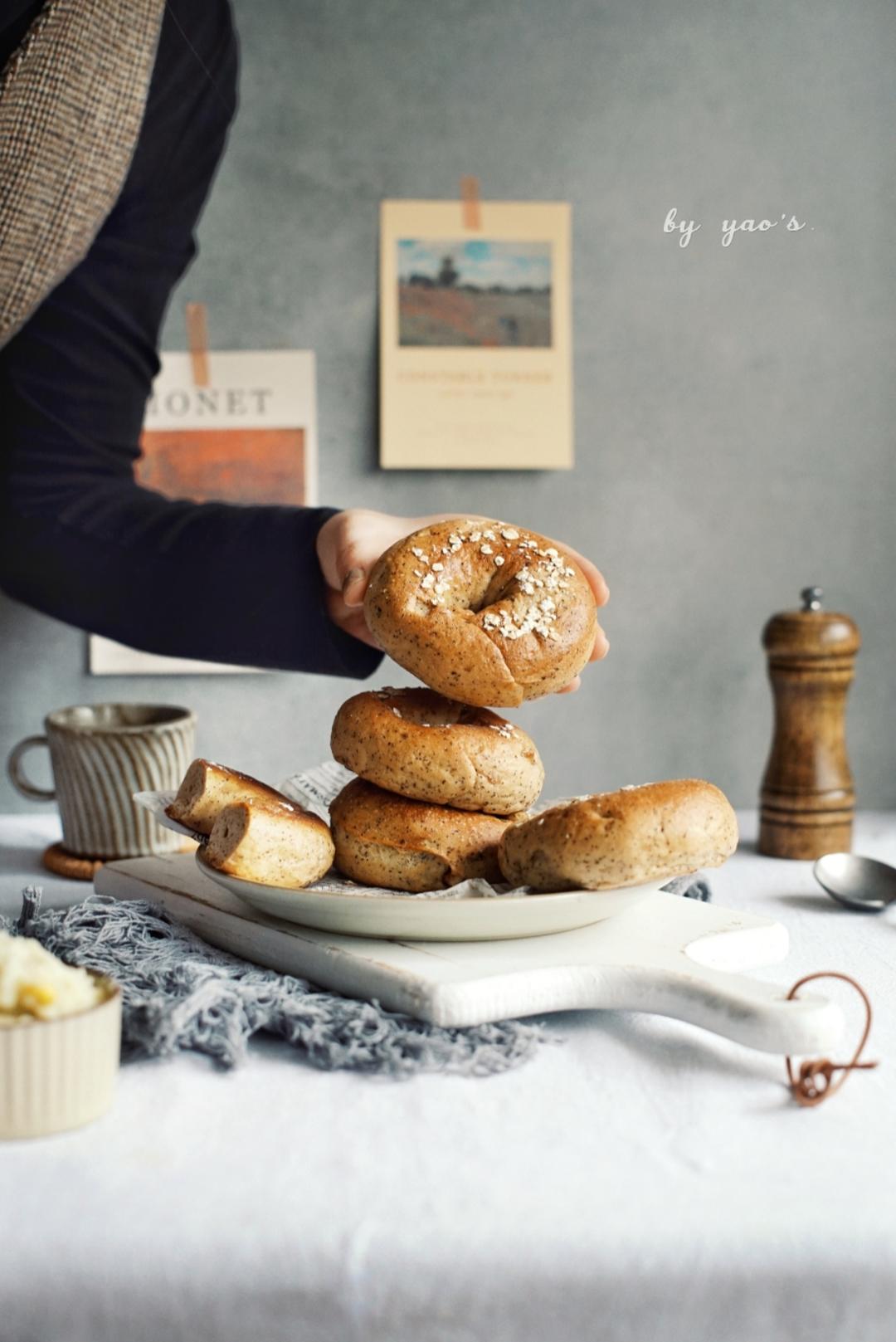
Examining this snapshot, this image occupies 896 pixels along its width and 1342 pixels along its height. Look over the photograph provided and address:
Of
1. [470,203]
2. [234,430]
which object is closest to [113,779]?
[234,430]

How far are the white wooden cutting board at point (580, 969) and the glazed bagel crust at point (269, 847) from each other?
46 mm

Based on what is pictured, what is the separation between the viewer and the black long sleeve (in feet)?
3.94

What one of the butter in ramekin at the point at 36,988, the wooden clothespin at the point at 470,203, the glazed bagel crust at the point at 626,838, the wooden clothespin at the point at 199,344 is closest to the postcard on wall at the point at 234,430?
the wooden clothespin at the point at 199,344

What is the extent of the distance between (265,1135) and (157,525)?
0.81m

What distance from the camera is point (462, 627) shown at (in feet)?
2.75

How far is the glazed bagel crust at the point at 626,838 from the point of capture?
757mm

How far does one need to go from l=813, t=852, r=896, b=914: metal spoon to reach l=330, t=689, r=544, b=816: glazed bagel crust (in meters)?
0.38

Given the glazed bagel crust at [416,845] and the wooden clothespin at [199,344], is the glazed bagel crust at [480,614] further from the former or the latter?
the wooden clothespin at [199,344]

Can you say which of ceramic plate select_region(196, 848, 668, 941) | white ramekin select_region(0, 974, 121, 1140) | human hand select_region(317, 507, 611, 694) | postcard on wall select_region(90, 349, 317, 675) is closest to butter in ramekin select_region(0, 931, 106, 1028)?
white ramekin select_region(0, 974, 121, 1140)

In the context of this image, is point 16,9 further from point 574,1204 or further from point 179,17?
point 574,1204

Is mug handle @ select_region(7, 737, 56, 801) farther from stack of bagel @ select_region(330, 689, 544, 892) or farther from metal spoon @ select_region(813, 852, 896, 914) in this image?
metal spoon @ select_region(813, 852, 896, 914)

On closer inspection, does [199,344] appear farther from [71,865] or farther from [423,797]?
[423,797]

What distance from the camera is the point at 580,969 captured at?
75 cm

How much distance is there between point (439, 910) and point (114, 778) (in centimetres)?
55
